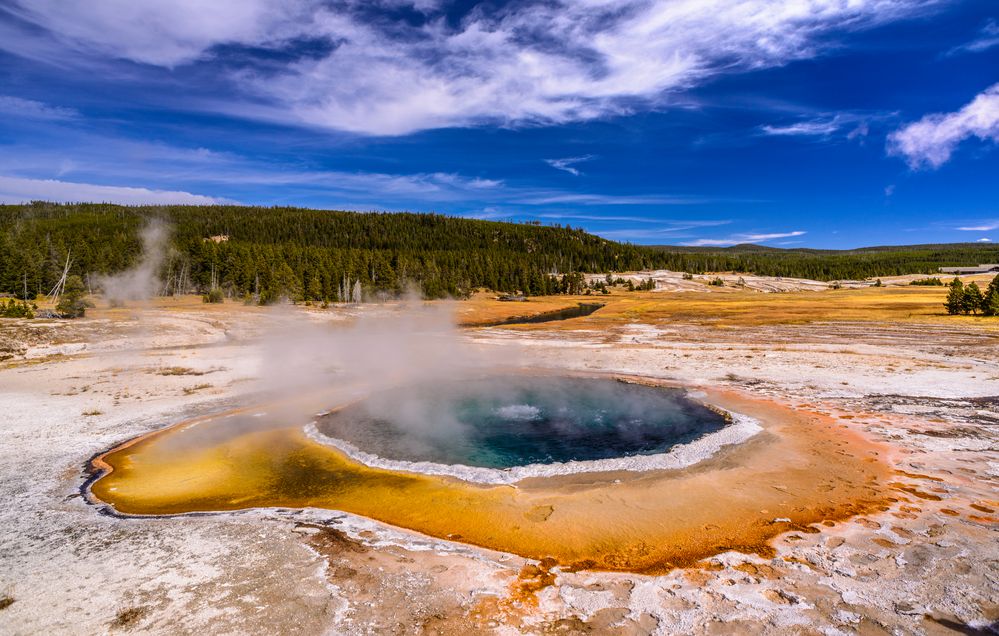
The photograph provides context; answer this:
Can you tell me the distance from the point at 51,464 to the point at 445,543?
32.7ft

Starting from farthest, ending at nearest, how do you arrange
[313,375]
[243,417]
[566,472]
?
1. [313,375]
2. [243,417]
3. [566,472]

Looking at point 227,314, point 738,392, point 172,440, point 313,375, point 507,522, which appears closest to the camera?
point 507,522

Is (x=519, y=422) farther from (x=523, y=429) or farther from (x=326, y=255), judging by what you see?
(x=326, y=255)

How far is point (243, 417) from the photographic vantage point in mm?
15508

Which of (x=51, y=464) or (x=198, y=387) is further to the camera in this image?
(x=198, y=387)

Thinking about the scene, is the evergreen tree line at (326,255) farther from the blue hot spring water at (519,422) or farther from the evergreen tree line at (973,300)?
the evergreen tree line at (973,300)

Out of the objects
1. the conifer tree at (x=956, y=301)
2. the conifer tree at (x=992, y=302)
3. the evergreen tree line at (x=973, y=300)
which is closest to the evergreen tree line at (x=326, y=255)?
the conifer tree at (x=956, y=301)

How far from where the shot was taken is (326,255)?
82.7 meters

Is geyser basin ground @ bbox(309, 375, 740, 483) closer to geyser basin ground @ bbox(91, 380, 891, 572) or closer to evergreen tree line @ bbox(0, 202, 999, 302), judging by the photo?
geyser basin ground @ bbox(91, 380, 891, 572)

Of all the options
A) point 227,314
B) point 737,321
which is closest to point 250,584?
point 227,314

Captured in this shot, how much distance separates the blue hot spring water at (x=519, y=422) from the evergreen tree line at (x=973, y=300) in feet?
139

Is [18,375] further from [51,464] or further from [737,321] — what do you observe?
[737,321]

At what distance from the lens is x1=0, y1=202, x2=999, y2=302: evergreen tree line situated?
6794cm

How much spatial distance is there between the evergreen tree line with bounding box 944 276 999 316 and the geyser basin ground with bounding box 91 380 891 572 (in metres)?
44.1
